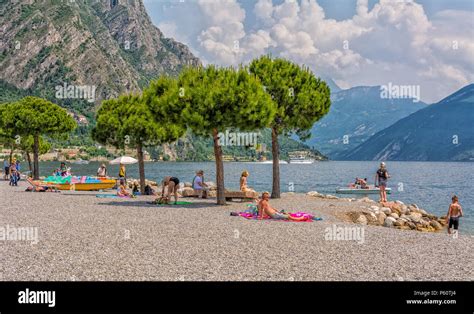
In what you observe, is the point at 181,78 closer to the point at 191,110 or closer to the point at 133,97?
the point at 191,110

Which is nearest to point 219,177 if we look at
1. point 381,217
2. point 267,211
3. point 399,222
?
point 267,211

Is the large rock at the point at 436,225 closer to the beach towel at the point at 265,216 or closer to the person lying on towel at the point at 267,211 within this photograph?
the beach towel at the point at 265,216

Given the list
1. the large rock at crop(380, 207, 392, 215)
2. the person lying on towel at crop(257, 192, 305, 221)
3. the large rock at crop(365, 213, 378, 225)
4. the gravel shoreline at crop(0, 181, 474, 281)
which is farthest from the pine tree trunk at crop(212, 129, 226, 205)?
the large rock at crop(380, 207, 392, 215)

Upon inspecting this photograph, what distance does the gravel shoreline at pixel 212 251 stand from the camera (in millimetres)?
13062

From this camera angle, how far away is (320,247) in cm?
1748

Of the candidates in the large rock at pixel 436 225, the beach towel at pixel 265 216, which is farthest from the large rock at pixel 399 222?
the beach towel at pixel 265 216

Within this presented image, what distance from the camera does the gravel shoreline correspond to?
42.9 ft

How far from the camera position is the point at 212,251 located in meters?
16.4

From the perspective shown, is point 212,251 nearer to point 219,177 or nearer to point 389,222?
point 219,177

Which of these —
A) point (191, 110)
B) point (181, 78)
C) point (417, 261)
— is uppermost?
point (181, 78)
